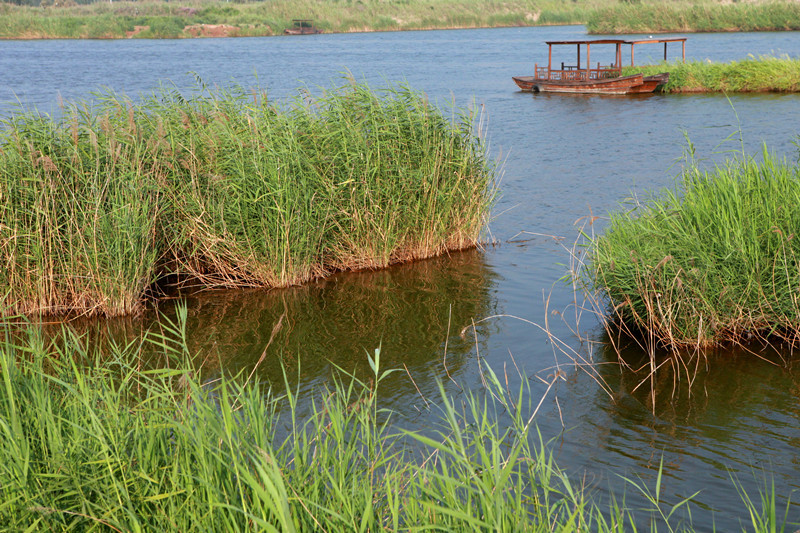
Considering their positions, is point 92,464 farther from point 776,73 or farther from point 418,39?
point 418,39

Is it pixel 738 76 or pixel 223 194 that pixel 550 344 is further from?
pixel 738 76

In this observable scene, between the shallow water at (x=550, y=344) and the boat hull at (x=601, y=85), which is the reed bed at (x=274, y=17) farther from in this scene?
the shallow water at (x=550, y=344)

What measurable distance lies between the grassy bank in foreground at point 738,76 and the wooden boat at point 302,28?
145 feet

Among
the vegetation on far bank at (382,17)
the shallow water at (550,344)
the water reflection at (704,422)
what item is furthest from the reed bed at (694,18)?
the water reflection at (704,422)

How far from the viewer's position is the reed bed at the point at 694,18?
53.5m

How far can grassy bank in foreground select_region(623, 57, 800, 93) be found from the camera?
28062 millimetres

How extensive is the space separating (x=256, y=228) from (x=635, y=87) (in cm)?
2529

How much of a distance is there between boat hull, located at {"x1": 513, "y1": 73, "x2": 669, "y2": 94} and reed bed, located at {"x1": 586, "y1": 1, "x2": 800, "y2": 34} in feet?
93.0

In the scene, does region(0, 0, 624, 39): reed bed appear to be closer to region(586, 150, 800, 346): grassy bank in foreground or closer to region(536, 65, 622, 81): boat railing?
region(536, 65, 622, 81): boat railing

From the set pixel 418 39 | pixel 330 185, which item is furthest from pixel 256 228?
pixel 418 39

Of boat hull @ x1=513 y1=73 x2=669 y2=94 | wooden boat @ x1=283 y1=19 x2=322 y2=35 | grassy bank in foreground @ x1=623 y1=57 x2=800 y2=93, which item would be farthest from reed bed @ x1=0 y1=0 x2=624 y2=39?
grassy bank in foreground @ x1=623 y1=57 x2=800 y2=93

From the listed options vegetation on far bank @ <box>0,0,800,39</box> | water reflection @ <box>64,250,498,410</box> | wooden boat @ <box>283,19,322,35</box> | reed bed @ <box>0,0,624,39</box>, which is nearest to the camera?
water reflection @ <box>64,250,498,410</box>

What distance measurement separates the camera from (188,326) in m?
8.56

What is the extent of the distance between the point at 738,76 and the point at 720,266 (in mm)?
25153
